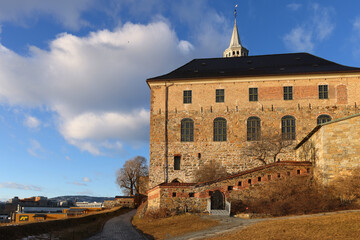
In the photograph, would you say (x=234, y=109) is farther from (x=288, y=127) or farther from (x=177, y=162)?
(x=177, y=162)

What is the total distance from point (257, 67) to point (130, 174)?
33793mm

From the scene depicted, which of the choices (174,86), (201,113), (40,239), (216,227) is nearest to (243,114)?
(201,113)

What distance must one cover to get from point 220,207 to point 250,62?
20.8 metres

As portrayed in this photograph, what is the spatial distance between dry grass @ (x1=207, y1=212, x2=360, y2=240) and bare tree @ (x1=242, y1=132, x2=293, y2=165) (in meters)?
18.9

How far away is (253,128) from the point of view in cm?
3603

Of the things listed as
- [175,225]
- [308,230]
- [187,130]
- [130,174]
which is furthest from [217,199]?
[130,174]

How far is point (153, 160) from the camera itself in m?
36.8

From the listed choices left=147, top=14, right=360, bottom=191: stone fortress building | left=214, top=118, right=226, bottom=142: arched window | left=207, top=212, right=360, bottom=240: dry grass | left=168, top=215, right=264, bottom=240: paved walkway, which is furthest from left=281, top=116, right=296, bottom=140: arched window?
left=207, top=212, right=360, bottom=240: dry grass

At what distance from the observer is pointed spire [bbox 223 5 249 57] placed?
217ft

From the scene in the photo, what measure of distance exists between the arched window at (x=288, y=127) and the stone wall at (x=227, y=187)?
11557mm

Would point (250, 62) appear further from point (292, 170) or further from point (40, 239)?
point (40, 239)

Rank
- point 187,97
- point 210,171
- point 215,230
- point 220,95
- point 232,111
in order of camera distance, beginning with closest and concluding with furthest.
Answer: point 215,230 → point 210,171 → point 232,111 → point 220,95 → point 187,97

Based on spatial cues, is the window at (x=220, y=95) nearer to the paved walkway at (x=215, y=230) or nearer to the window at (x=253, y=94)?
the window at (x=253, y=94)

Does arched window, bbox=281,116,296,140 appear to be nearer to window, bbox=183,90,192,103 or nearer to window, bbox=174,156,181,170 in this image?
window, bbox=183,90,192,103
